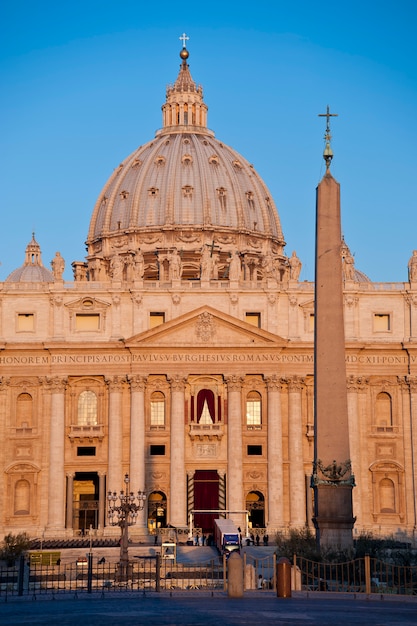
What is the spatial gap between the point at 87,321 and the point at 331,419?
4763cm

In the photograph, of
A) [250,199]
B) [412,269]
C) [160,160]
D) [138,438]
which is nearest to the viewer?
[138,438]

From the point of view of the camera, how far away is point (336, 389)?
121 feet

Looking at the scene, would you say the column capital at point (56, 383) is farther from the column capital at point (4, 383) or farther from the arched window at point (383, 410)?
the arched window at point (383, 410)

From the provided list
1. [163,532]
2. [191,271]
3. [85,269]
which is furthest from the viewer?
[85,269]

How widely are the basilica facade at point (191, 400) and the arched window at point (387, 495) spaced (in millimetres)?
84

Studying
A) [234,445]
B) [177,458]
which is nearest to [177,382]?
[177,458]

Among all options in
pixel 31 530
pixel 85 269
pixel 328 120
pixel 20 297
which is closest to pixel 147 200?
pixel 85 269

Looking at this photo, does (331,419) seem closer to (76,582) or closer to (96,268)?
(76,582)

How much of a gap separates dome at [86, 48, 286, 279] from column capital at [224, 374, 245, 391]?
1013 inches

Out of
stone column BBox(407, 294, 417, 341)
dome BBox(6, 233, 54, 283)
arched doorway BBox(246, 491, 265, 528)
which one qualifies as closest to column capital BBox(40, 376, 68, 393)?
arched doorway BBox(246, 491, 265, 528)

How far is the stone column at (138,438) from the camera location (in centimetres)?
8012

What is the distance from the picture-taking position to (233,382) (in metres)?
82.0

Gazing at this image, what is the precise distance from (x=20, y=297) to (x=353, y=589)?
1960 inches

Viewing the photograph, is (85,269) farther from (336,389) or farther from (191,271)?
(336,389)
